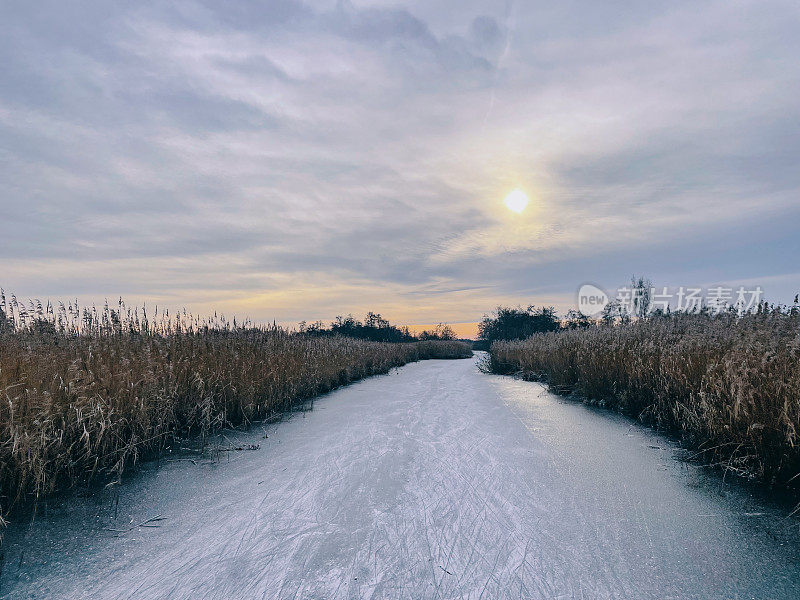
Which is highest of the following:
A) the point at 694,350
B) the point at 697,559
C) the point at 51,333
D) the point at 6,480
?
the point at 51,333

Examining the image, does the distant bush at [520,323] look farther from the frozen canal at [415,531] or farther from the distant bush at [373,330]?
the frozen canal at [415,531]

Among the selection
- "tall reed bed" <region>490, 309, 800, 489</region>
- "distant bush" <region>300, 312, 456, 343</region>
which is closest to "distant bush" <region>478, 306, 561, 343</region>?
"distant bush" <region>300, 312, 456, 343</region>

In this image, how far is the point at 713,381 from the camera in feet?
12.6

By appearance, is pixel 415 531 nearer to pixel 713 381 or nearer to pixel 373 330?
pixel 713 381

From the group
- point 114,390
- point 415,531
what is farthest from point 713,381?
point 114,390

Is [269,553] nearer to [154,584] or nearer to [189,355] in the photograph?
[154,584]

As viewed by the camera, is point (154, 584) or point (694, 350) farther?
point (694, 350)

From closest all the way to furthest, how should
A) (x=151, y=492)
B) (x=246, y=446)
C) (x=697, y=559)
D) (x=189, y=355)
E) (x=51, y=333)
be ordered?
(x=697, y=559) < (x=151, y=492) < (x=246, y=446) < (x=189, y=355) < (x=51, y=333)

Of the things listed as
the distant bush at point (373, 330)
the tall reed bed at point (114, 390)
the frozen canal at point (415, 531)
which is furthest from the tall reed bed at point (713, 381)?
the distant bush at point (373, 330)

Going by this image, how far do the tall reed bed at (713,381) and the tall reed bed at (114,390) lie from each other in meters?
4.43

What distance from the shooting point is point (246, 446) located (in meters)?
4.07

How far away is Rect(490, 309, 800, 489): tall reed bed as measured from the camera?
290 cm

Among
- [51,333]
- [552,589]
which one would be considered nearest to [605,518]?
[552,589]

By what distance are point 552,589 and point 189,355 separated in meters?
4.54
